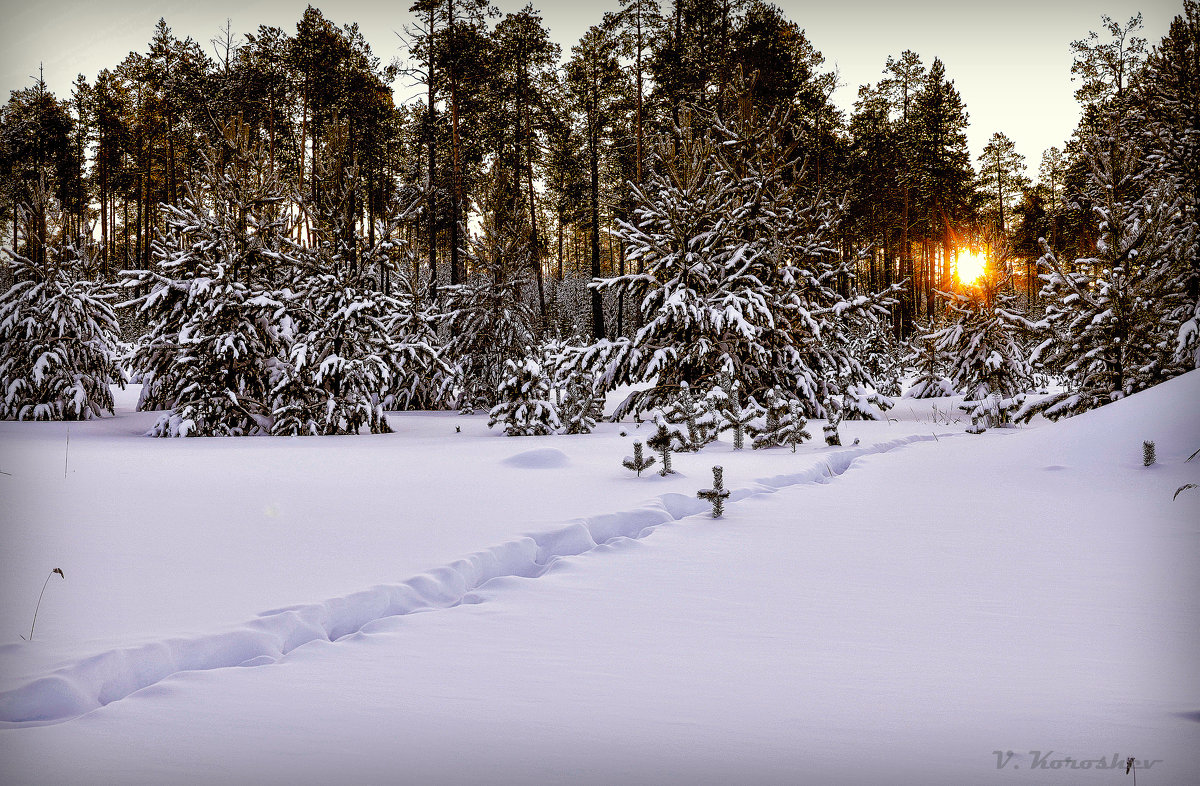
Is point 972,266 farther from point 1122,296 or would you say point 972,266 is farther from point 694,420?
point 694,420

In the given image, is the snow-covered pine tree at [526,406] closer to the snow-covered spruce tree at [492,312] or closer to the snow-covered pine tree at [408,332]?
the snow-covered pine tree at [408,332]

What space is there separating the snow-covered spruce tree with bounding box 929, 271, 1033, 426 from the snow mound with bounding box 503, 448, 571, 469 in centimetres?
1340

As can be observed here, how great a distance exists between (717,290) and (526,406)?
4337mm

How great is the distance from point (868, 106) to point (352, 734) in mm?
41471

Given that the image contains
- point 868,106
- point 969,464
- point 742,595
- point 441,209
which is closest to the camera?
point 742,595

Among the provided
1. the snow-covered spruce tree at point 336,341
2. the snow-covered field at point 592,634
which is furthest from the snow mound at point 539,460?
the snow-covered spruce tree at point 336,341

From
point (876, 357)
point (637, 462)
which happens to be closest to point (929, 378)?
point (876, 357)

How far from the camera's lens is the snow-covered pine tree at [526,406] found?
1453 cm

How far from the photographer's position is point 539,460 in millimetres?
9766

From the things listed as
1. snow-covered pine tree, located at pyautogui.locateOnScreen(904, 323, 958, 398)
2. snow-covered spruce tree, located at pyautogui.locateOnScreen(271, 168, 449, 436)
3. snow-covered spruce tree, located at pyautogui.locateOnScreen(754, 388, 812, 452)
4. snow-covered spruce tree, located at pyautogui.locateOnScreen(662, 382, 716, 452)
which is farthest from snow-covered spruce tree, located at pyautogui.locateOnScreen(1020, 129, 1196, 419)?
snow-covered spruce tree, located at pyautogui.locateOnScreen(271, 168, 449, 436)

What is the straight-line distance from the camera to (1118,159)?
15820 millimetres

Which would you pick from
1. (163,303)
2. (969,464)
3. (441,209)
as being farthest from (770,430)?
(441,209)

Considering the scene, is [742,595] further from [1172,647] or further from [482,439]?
[482,439]

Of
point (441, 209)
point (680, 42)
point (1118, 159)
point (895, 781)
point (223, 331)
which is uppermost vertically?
point (680, 42)
